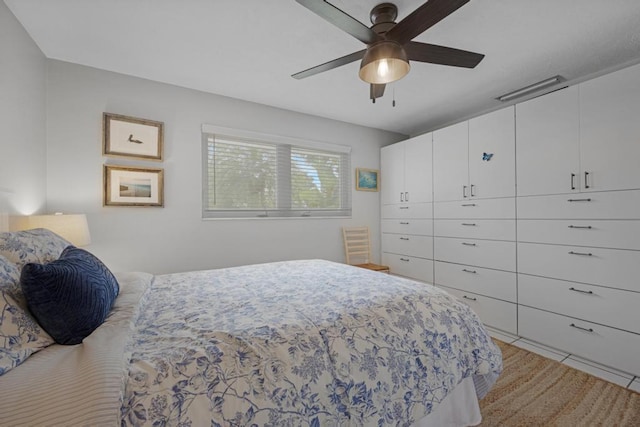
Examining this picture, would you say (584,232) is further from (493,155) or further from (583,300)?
(493,155)

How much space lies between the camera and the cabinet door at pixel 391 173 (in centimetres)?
378

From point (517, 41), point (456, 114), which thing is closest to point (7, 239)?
point (517, 41)

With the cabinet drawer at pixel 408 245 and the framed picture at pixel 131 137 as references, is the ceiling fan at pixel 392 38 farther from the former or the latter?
the cabinet drawer at pixel 408 245

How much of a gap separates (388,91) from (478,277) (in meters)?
2.15

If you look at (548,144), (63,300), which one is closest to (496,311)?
(548,144)

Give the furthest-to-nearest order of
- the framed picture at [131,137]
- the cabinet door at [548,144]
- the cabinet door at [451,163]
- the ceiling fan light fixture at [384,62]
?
the cabinet door at [451,163]
the framed picture at [131,137]
the cabinet door at [548,144]
the ceiling fan light fixture at [384,62]

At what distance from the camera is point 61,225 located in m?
1.80

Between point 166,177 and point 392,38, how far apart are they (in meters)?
2.29

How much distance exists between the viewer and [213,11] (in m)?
1.69

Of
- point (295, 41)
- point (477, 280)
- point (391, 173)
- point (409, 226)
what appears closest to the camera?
point (295, 41)

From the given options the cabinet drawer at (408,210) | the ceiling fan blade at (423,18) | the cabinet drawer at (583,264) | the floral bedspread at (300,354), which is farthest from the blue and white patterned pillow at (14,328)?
the cabinet drawer at (408,210)

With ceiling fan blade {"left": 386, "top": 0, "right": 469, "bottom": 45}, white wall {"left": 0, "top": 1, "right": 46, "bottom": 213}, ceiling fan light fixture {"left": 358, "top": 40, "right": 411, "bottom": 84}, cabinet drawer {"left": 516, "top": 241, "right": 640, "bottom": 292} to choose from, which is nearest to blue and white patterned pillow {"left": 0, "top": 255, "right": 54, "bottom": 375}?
white wall {"left": 0, "top": 1, "right": 46, "bottom": 213}

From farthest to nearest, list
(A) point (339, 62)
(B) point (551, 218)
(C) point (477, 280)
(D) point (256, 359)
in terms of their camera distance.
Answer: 1. (C) point (477, 280)
2. (B) point (551, 218)
3. (A) point (339, 62)
4. (D) point (256, 359)

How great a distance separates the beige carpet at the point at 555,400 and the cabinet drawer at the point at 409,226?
1.65 meters
